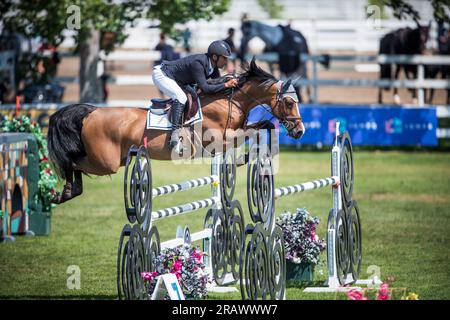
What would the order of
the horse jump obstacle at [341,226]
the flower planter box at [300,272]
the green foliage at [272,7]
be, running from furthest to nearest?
the green foliage at [272,7], the flower planter box at [300,272], the horse jump obstacle at [341,226]

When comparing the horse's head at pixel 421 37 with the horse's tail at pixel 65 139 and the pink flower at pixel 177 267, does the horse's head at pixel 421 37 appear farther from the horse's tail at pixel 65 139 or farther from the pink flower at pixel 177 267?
the pink flower at pixel 177 267

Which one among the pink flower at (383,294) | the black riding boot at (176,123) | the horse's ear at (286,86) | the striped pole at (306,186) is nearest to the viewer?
the pink flower at (383,294)

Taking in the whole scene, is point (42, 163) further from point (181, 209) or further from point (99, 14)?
point (99, 14)

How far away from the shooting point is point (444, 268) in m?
10.2

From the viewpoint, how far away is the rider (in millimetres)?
9820

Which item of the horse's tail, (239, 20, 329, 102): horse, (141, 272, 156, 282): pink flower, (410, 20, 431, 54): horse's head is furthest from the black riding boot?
(410, 20, 431, 54): horse's head

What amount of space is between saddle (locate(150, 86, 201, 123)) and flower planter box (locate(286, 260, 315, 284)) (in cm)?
191

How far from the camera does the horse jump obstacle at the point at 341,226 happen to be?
8945 millimetres

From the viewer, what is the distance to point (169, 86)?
1002cm

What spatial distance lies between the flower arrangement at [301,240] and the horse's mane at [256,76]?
59.7 inches

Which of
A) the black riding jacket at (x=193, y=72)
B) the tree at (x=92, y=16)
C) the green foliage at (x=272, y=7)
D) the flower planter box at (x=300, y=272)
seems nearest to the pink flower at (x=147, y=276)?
the flower planter box at (x=300, y=272)

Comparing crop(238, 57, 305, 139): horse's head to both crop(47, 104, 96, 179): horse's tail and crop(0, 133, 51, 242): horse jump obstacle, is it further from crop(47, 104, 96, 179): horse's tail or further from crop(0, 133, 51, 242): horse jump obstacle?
crop(0, 133, 51, 242): horse jump obstacle

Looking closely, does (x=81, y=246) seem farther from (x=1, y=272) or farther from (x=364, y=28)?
(x=364, y=28)

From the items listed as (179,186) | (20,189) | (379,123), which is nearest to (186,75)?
(179,186)
